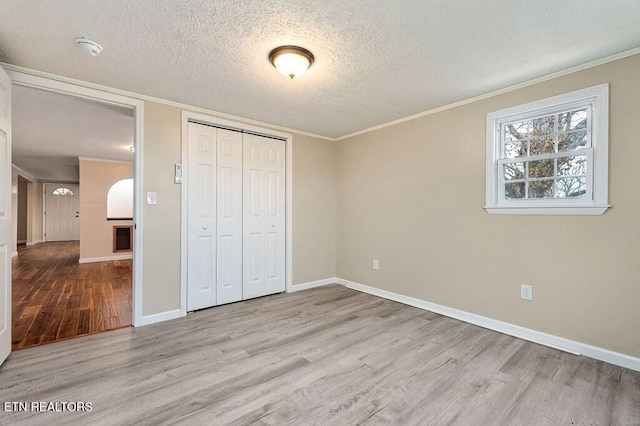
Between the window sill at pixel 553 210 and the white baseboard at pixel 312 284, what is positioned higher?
the window sill at pixel 553 210

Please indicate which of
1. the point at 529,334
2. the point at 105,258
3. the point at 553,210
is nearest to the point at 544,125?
the point at 553,210

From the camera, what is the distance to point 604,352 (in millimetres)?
2201

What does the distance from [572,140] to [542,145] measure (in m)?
0.21

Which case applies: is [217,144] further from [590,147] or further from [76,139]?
[590,147]

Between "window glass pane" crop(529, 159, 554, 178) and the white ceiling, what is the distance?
4176 millimetres

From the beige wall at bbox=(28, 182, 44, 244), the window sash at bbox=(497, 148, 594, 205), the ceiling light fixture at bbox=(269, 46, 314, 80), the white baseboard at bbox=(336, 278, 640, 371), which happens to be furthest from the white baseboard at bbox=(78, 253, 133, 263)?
the window sash at bbox=(497, 148, 594, 205)

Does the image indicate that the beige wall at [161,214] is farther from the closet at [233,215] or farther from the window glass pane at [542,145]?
the window glass pane at [542,145]

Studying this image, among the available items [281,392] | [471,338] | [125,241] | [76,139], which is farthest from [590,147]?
[125,241]

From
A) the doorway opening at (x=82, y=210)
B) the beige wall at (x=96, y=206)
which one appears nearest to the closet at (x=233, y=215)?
the doorway opening at (x=82, y=210)

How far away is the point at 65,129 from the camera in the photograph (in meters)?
4.11

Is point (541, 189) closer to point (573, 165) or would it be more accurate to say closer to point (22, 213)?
point (573, 165)

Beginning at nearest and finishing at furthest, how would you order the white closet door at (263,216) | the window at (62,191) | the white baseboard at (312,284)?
1. the white closet door at (263,216)
2. the white baseboard at (312,284)
3. the window at (62,191)

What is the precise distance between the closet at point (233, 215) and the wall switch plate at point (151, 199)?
345 millimetres

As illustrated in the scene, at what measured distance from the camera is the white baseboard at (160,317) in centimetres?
291
